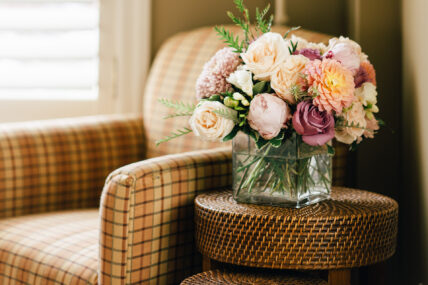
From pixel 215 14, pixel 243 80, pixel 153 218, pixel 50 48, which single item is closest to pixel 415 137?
pixel 243 80

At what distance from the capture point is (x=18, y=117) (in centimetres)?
235

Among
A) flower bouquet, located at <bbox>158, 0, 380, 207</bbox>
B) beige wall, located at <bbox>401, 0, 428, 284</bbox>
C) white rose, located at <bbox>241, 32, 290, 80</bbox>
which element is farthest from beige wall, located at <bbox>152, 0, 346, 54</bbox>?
white rose, located at <bbox>241, 32, 290, 80</bbox>

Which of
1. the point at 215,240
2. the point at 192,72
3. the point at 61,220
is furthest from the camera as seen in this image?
the point at 192,72

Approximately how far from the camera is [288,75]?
3.98ft

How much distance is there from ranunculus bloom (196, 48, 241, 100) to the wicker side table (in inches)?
9.9

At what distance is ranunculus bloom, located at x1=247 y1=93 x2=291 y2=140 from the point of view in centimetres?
120

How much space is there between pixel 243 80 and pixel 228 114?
75mm

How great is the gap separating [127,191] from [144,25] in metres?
1.14

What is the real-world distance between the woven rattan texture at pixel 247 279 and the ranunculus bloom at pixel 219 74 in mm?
374

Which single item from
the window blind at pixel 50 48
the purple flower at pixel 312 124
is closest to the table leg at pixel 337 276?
the purple flower at pixel 312 124

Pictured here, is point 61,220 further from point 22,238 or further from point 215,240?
point 215,240

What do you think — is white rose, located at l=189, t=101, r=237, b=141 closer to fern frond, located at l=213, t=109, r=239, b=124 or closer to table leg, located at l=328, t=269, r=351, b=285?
fern frond, located at l=213, t=109, r=239, b=124

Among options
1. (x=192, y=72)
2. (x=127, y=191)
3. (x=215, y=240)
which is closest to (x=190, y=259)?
(x=215, y=240)

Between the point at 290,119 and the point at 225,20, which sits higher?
the point at 225,20
